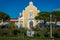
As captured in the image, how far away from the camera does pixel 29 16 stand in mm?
57781

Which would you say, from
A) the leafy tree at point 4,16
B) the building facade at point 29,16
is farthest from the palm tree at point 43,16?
the leafy tree at point 4,16

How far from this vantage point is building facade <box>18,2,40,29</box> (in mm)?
56828

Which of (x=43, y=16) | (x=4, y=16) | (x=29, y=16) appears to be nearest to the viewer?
(x=43, y=16)

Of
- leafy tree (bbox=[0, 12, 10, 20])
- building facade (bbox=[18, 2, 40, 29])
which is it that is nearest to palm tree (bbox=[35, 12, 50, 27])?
building facade (bbox=[18, 2, 40, 29])

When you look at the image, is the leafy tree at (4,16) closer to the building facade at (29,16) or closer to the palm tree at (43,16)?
the building facade at (29,16)

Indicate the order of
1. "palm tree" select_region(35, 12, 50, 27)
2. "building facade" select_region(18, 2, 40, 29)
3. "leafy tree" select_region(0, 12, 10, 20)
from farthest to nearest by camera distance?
"leafy tree" select_region(0, 12, 10, 20), "building facade" select_region(18, 2, 40, 29), "palm tree" select_region(35, 12, 50, 27)

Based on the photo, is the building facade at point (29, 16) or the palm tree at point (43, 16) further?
the building facade at point (29, 16)

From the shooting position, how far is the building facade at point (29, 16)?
56828 millimetres

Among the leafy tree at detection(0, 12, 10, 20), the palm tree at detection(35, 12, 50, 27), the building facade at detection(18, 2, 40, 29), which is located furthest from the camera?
the leafy tree at detection(0, 12, 10, 20)

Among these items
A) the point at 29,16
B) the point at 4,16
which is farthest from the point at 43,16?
the point at 4,16

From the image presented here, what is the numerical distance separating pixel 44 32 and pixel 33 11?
21896mm

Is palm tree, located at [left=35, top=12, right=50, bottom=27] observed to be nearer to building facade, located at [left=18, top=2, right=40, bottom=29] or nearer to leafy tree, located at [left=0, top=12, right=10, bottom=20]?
building facade, located at [left=18, top=2, right=40, bottom=29]

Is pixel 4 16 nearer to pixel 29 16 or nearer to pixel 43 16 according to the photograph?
pixel 29 16

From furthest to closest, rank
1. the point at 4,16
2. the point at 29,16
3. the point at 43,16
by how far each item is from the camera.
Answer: the point at 4,16, the point at 29,16, the point at 43,16
